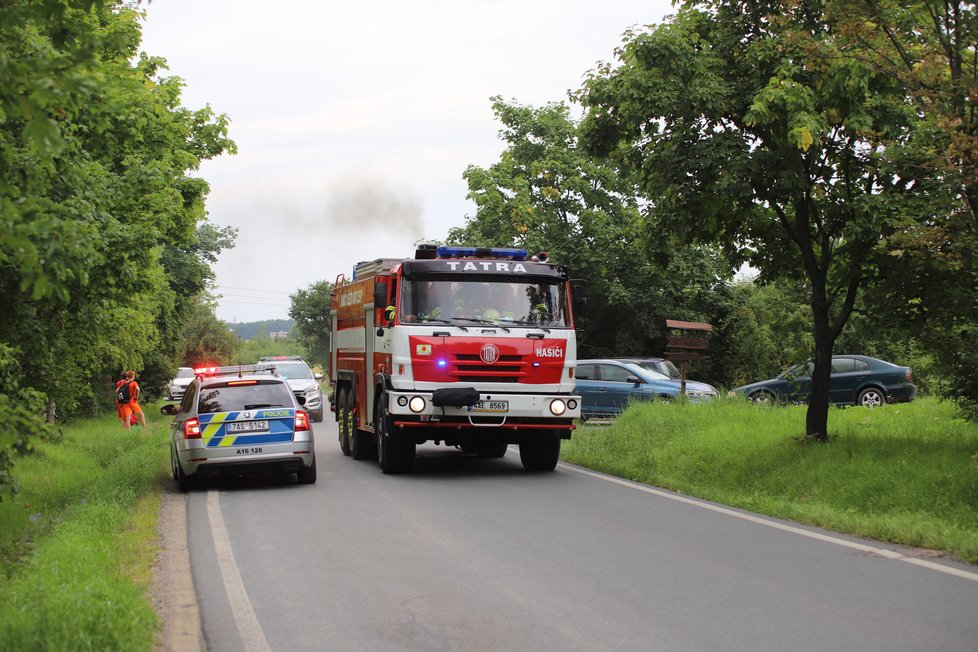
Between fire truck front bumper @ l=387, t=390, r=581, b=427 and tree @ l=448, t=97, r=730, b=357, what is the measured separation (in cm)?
2546

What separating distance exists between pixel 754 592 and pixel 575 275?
33834 mm

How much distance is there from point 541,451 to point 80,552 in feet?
27.3

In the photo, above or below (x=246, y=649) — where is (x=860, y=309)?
above

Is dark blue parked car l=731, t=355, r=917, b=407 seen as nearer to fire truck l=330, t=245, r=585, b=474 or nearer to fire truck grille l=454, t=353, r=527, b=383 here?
fire truck l=330, t=245, r=585, b=474

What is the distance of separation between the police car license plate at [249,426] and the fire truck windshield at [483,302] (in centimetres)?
229

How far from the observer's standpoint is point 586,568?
27.7 ft

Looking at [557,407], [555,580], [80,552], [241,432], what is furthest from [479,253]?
[555,580]

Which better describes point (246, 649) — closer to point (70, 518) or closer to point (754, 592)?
point (754, 592)

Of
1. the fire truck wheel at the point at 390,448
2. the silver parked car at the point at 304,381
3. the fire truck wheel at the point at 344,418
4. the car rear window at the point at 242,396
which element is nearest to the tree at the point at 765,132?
the fire truck wheel at the point at 390,448

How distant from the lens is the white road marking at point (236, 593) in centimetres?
653

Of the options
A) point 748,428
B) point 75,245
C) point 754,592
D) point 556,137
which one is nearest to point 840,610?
point 754,592

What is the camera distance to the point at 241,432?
14.0 metres

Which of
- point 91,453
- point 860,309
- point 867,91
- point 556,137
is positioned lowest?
point 91,453

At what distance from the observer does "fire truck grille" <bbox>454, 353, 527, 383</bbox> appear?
47.9 feet
